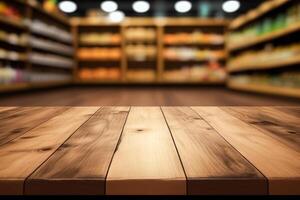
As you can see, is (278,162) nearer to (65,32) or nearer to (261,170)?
(261,170)

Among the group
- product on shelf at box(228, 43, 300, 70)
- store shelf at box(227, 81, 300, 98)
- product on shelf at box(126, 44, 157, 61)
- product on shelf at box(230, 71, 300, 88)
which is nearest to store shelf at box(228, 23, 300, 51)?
product on shelf at box(228, 43, 300, 70)

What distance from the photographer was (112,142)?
1.20m

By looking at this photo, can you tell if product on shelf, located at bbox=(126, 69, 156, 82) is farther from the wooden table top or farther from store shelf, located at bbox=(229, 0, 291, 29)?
the wooden table top

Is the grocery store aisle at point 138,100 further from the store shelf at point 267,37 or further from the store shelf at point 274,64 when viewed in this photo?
the store shelf at point 267,37

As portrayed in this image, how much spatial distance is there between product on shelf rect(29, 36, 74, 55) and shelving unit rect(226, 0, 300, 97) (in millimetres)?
3576

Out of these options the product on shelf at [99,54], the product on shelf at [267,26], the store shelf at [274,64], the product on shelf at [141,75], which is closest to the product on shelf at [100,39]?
the product on shelf at [99,54]

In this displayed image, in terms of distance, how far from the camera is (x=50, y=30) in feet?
22.7

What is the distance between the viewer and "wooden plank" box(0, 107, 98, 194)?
2.60 ft

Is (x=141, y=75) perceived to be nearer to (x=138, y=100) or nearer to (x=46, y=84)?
(x=46, y=84)

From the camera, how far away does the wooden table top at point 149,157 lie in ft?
2.57

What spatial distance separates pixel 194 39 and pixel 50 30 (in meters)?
3.32

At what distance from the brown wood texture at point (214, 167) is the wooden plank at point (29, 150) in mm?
383

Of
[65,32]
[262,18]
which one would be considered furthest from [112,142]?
[65,32]

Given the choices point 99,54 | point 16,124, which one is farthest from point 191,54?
point 16,124
